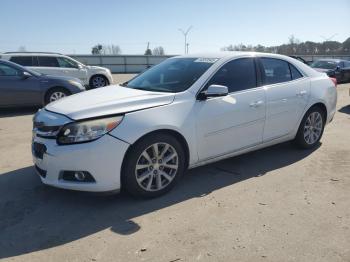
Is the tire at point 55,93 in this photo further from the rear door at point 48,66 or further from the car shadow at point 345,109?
the car shadow at point 345,109

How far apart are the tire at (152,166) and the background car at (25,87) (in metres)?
6.42

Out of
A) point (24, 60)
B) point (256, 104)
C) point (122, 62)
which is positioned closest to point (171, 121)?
point (256, 104)

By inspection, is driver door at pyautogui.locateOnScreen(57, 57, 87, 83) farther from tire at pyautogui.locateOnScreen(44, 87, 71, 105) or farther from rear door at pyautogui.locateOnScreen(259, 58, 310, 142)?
rear door at pyautogui.locateOnScreen(259, 58, 310, 142)

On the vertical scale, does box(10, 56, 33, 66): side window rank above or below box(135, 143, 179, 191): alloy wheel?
above

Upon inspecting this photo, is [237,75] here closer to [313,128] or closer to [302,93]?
[302,93]

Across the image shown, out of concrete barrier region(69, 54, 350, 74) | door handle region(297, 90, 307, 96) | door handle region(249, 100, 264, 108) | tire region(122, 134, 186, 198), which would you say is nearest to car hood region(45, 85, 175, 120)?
tire region(122, 134, 186, 198)

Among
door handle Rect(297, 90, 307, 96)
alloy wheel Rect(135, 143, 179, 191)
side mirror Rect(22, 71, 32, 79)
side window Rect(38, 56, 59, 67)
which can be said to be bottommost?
alloy wheel Rect(135, 143, 179, 191)

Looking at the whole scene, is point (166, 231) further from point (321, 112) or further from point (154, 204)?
point (321, 112)

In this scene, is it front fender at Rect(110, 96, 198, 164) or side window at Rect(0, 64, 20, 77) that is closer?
front fender at Rect(110, 96, 198, 164)

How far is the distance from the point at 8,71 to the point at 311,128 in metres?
7.44

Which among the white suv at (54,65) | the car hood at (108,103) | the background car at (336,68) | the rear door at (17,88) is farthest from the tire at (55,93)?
the background car at (336,68)

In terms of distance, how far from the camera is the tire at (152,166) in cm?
391

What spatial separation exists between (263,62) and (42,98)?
6.37 metres

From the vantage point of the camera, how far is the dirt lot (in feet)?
10.3
